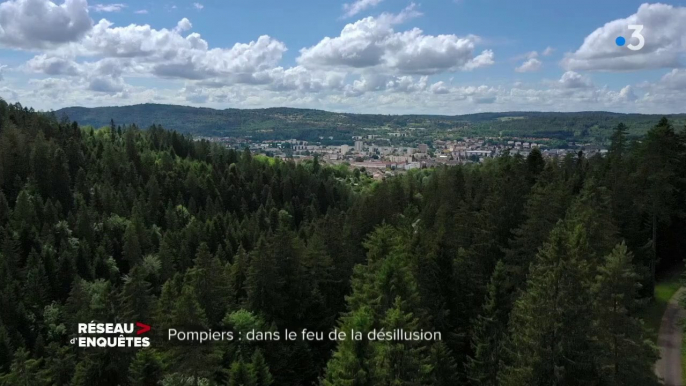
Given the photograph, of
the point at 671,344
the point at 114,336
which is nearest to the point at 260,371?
the point at 114,336

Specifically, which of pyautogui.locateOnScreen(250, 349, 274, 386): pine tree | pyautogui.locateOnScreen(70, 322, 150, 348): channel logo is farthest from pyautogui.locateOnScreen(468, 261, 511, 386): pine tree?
pyautogui.locateOnScreen(70, 322, 150, 348): channel logo

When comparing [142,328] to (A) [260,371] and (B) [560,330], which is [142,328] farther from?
(B) [560,330]

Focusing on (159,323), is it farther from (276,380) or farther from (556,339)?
(556,339)

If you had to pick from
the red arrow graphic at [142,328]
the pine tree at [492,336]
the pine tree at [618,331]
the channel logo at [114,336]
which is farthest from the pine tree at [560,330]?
the red arrow graphic at [142,328]

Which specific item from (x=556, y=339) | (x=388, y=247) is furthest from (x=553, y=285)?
(x=388, y=247)

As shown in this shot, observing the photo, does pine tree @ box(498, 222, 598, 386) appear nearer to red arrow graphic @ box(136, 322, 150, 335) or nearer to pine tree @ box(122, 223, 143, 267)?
red arrow graphic @ box(136, 322, 150, 335)

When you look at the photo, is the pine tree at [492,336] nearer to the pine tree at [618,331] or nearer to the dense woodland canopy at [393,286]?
the dense woodland canopy at [393,286]
